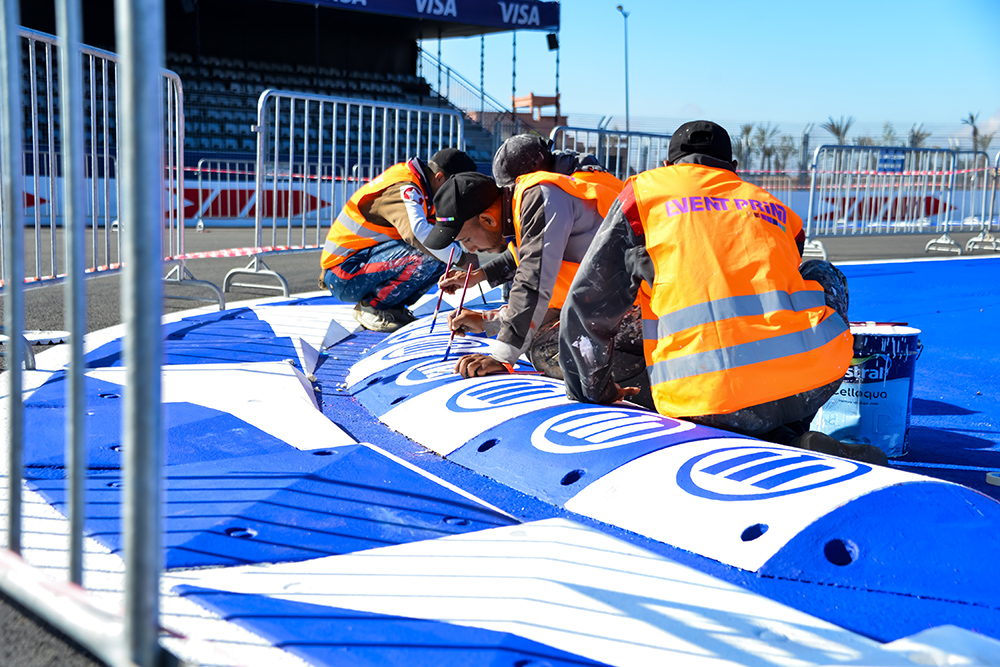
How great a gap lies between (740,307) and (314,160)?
18125 mm

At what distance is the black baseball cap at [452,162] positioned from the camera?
16.5 ft

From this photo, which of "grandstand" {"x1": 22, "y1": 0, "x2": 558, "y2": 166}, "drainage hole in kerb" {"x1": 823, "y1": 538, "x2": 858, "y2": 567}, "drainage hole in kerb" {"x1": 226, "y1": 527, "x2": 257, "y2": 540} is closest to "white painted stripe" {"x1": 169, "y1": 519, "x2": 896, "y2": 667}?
"drainage hole in kerb" {"x1": 226, "y1": 527, "x2": 257, "y2": 540}

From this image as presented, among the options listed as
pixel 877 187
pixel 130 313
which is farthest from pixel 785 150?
pixel 130 313

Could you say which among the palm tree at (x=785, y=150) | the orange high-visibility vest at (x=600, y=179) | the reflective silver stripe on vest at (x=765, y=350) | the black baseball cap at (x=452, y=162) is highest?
the palm tree at (x=785, y=150)

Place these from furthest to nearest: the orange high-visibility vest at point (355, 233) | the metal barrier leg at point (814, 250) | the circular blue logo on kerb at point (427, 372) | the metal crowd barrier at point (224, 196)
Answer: the metal crowd barrier at point (224, 196), the metal barrier leg at point (814, 250), the orange high-visibility vest at point (355, 233), the circular blue logo on kerb at point (427, 372)

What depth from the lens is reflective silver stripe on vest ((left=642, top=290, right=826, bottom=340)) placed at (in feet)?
7.94

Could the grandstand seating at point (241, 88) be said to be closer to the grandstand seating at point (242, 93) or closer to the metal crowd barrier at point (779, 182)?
the grandstand seating at point (242, 93)

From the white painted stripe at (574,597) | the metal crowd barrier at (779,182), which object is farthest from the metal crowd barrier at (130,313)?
the metal crowd barrier at (779,182)

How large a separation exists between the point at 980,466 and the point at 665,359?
1360mm

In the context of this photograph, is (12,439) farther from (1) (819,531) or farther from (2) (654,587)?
(1) (819,531)

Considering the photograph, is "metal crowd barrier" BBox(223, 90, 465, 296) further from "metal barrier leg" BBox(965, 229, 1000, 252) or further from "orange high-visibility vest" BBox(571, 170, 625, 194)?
"metal barrier leg" BBox(965, 229, 1000, 252)

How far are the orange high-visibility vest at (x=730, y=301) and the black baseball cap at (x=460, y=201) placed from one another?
3.60ft

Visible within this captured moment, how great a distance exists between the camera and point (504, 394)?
10.3 ft

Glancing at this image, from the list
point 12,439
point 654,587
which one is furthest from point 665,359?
point 12,439
